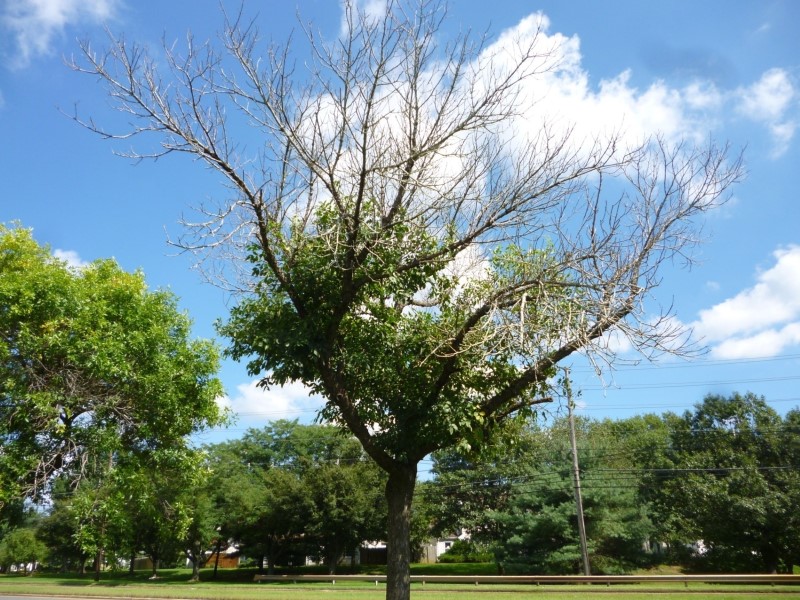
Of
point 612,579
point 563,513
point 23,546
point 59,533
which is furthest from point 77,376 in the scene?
point 23,546

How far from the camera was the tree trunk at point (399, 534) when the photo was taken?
9062 mm

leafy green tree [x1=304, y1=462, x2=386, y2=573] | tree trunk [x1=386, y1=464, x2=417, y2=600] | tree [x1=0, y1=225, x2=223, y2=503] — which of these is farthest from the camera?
leafy green tree [x1=304, y1=462, x2=386, y2=573]

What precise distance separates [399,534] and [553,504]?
101ft

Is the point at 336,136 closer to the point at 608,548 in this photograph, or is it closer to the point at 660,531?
the point at 608,548

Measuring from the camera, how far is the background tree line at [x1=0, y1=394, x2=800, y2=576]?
118 feet

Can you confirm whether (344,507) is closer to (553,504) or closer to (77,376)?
(553,504)

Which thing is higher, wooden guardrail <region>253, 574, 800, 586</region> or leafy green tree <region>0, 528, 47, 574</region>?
leafy green tree <region>0, 528, 47, 574</region>

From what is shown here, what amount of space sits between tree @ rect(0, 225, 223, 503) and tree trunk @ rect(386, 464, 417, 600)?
34.7 ft

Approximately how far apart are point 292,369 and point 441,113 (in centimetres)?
426

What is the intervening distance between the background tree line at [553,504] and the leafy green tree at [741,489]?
0.27 ft

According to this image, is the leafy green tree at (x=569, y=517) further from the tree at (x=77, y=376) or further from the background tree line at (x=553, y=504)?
the tree at (x=77, y=376)

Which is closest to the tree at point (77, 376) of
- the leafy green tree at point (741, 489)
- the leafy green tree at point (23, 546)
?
the leafy green tree at point (741, 489)

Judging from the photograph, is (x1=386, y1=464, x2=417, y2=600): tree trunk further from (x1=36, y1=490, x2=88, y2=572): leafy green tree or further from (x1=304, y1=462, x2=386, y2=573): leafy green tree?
(x1=36, y1=490, x2=88, y2=572): leafy green tree

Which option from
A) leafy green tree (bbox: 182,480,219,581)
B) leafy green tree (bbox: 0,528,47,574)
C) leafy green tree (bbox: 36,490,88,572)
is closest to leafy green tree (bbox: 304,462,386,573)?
leafy green tree (bbox: 182,480,219,581)
